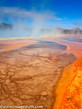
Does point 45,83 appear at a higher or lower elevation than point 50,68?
lower

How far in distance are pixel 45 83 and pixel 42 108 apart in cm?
63

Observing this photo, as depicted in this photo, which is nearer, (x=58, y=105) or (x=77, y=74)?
(x=58, y=105)

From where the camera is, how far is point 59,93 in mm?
1684

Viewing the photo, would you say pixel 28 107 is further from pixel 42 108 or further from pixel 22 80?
pixel 22 80

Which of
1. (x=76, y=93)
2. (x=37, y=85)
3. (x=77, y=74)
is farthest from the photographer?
(x=77, y=74)

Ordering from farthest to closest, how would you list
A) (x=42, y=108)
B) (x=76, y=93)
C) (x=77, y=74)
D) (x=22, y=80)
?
1. (x=77, y=74)
2. (x=22, y=80)
3. (x=76, y=93)
4. (x=42, y=108)

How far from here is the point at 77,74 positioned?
90.5 inches

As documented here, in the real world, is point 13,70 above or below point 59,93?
above

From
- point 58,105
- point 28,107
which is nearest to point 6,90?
point 28,107

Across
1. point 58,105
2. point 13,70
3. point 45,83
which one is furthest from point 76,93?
point 13,70

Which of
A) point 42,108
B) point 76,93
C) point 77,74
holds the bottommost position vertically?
point 42,108

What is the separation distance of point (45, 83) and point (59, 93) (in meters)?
0.41

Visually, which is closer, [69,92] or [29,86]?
[69,92]

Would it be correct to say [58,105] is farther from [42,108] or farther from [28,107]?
[28,107]
